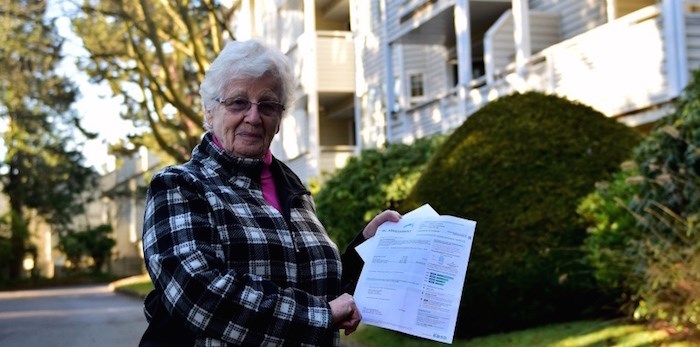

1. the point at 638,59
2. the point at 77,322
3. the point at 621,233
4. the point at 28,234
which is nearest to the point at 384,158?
the point at 638,59

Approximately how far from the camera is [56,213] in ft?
173

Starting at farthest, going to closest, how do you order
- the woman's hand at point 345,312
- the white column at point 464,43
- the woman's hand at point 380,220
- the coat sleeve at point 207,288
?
→ the white column at point 464,43
the woman's hand at point 380,220
the woman's hand at point 345,312
the coat sleeve at point 207,288

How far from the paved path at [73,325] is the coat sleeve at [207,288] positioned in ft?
A: 39.3

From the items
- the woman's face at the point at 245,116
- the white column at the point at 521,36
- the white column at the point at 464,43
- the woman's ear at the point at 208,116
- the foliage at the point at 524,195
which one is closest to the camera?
the woman's face at the point at 245,116

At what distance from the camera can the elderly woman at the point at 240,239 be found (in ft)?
8.76

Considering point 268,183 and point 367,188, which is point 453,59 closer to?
point 367,188

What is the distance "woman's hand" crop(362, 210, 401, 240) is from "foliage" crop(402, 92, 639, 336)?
5.67 meters

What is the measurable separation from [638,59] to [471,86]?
225 inches

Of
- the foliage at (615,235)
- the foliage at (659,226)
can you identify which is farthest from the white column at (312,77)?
the foliage at (659,226)

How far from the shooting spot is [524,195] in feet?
32.2

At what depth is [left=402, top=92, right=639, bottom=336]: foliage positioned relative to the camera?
9328mm

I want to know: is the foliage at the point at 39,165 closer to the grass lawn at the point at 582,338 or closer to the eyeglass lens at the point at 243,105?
the grass lawn at the point at 582,338

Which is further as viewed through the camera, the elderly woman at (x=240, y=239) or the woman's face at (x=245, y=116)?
the woman's face at (x=245, y=116)

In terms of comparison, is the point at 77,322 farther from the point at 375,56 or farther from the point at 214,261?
the point at 214,261
